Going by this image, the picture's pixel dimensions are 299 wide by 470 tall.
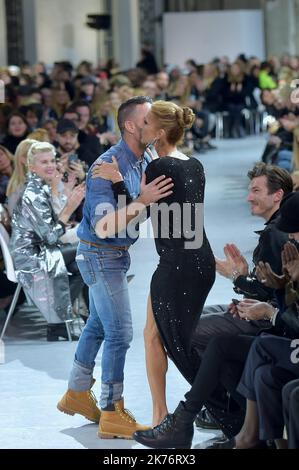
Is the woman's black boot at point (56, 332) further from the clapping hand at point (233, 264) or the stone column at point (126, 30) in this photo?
the stone column at point (126, 30)

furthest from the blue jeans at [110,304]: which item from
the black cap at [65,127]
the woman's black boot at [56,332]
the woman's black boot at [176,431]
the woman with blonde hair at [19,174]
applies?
the black cap at [65,127]

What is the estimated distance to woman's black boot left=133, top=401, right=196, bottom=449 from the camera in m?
4.81

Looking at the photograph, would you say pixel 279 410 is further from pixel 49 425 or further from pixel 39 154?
pixel 39 154

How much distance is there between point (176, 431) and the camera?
4.81 m

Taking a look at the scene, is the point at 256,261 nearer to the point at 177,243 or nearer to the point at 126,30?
the point at 177,243

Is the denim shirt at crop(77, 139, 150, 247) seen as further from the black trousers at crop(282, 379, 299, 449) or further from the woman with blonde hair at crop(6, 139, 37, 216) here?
the woman with blonde hair at crop(6, 139, 37, 216)

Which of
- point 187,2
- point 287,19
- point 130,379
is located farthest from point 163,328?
point 187,2

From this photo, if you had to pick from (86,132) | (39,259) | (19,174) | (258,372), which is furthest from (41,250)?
(86,132)

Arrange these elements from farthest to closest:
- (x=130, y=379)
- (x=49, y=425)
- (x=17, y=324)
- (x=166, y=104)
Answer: (x=17, y=324), (x=130, y=379), (x=49, y=425), (x=166, y=104)

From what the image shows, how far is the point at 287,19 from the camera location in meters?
27.9

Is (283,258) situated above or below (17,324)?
above

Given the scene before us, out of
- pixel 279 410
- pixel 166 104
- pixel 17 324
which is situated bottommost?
pixel 17 324

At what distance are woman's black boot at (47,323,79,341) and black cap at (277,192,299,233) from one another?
265cm

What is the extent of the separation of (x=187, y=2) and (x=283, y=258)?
98.8 feet
